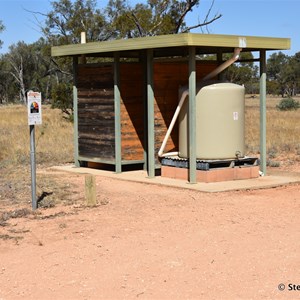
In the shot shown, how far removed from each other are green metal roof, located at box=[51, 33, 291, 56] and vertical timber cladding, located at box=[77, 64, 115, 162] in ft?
1.86

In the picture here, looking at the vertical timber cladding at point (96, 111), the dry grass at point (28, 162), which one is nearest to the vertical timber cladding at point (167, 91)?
the vertical timber cladding at point (96, 111)

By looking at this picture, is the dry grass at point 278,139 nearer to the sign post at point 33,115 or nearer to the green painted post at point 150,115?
the green painted post at point 150,115

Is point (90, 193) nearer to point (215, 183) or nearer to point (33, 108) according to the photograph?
point (33, 108)

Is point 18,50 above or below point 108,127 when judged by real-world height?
above

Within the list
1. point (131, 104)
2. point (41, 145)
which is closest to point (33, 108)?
point (131, 104)

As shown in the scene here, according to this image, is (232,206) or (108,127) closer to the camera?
(232,206)

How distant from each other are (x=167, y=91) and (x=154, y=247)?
6.79 metres

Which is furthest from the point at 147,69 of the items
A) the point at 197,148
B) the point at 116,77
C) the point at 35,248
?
the point at 35,248

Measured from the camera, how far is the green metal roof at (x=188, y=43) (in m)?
11.8

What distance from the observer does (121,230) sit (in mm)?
8570

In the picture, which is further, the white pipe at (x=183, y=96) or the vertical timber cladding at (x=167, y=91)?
the vertical timber cladding at (x=167, y=91)

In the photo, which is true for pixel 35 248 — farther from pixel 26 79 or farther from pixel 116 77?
pixel 26 79

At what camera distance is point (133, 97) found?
14.3 metres

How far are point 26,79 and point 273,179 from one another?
5423 cm
